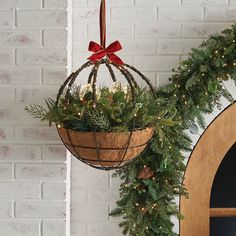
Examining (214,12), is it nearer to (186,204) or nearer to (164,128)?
(164,128)

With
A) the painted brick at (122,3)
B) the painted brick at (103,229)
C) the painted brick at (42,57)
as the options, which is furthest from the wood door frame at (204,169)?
the painted brick at (42,57)

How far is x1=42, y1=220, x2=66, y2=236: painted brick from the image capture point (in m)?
1.84

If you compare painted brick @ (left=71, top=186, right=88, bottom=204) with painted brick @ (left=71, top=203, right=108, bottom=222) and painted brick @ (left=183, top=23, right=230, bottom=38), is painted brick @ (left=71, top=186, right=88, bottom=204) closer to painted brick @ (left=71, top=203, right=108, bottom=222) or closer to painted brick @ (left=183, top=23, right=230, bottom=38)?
painted brick @ (left=71, top=203, right=108, bottom=222)

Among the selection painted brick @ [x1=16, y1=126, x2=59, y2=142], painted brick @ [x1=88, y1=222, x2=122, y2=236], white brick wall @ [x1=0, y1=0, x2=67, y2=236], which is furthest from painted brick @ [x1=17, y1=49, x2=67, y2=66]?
painted brick @ [x1=88, y1=222, x2=122, y2=236]

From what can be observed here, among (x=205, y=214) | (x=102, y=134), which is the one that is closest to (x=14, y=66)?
(x=102, y=134)

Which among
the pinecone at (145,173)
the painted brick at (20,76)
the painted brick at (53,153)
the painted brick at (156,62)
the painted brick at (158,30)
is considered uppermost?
the painted brick at (158,30)

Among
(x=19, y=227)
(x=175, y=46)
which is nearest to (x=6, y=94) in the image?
(x=19, y=227)

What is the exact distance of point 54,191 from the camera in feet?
5.99

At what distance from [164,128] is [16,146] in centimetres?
60

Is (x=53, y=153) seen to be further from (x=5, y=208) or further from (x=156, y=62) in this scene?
(x=156, y=62)

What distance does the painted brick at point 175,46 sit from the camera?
2023 mm

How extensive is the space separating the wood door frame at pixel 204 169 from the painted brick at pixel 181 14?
0.44m

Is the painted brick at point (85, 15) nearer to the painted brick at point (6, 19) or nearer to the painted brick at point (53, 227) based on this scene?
the painted brick at point (6, 19)

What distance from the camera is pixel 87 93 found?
150 centimetres
